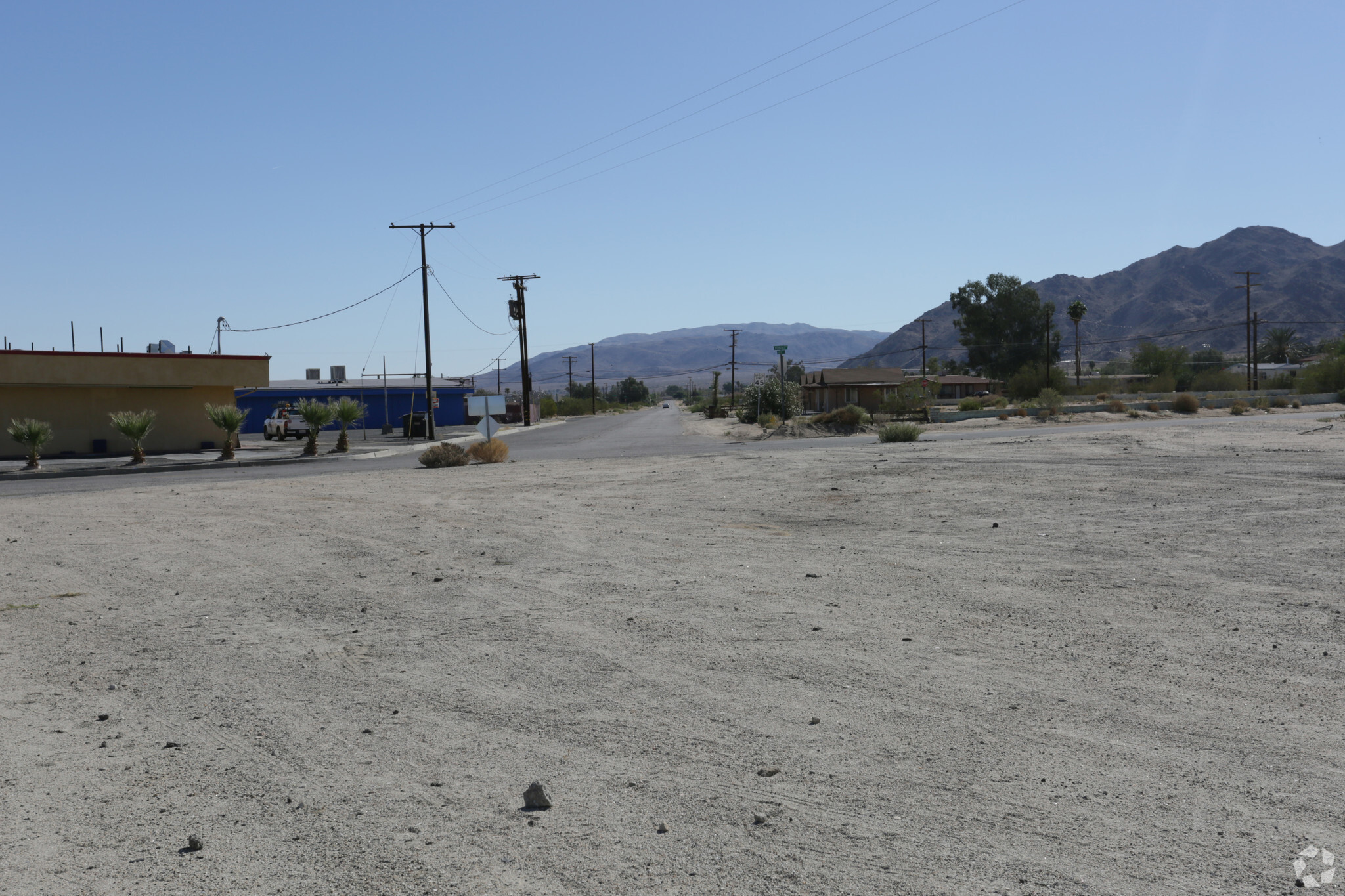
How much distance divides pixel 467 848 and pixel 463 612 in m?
4.82

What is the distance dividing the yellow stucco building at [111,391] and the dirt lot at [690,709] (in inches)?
1176

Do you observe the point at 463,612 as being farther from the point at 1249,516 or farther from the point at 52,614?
the point at 1249,516

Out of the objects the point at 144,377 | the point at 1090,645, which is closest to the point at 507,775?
the point at 1090,645

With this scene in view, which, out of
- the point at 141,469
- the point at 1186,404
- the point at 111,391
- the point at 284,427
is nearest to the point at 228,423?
the point at 141,469

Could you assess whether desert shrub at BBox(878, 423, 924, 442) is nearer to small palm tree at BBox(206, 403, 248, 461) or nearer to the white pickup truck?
small palm tree at BBox(206, 403, 248, 461)

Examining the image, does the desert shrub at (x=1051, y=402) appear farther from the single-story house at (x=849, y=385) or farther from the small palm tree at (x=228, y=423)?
the small palm tree at (x=228, y=423)

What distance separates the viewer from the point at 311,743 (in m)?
5.52

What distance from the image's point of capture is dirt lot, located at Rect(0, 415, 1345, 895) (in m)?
4.07

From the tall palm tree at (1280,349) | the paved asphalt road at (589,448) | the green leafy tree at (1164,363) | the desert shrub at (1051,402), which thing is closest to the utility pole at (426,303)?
the paved asphalt road at (589,448)

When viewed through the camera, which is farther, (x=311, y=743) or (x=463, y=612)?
(x=463, y=612)

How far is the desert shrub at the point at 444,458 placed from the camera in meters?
29.0

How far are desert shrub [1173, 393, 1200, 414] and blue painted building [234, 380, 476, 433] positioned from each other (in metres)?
47.2

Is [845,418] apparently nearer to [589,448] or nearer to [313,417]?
[589,448]

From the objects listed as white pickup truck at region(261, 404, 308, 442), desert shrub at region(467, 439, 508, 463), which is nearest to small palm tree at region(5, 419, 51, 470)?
desert shrub at region(467, 439, 508, 463)
